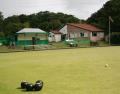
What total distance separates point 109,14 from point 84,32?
6.49 m

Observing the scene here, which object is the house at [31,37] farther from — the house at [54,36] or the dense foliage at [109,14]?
the dense foliage at [109,14]

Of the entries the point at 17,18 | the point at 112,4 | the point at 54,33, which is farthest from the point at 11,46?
the point at 17,18

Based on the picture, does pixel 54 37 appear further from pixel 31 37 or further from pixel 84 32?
pixel 31 37

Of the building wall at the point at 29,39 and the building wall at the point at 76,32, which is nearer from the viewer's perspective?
the building wall at the point at 29,39

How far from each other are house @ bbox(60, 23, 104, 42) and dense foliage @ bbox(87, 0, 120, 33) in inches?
82.9

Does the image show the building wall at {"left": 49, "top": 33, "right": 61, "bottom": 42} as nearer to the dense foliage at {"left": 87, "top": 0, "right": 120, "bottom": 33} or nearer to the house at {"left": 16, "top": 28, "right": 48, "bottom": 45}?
the dense foliage at {"left": 87, "top": 0, "right": 120, "bottom": 33}

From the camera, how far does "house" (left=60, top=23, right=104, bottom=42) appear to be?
66.1 m

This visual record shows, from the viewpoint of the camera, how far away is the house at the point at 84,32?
217ft

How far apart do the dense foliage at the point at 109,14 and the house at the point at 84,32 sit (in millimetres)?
2106

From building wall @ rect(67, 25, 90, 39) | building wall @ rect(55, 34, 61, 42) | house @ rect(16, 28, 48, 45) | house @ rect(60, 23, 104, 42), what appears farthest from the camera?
building wall @ rect(55, 34, 61, 42)

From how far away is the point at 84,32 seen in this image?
66812 mm

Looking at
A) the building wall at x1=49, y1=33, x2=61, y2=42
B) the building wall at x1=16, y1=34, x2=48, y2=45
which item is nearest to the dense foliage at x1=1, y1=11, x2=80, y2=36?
the building wall at x1=49, y1=33, x2=61, y2=42

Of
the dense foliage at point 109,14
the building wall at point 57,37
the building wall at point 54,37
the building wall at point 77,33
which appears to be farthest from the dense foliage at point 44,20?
the dense foliage at point 109,14

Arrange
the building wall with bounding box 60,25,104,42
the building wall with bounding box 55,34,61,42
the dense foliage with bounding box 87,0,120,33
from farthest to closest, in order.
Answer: the building wall with bounding box 55,34,61,42 < the building wall with bounding box 60,25,104,42 < the dense foliage with bounding box 87,0,120,33
